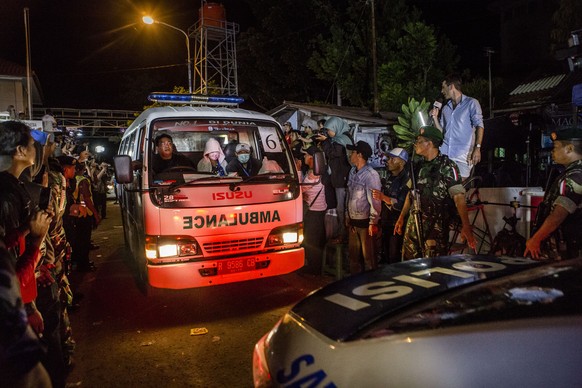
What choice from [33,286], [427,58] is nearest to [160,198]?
[33,286]

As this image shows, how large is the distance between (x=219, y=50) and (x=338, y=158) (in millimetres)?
23178

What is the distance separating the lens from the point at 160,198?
16.4 feet

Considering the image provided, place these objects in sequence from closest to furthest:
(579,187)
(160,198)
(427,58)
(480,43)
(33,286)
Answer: (33,286)
(579,187)
(160,198)
(427,58)
(480,43)

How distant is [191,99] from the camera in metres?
6.86

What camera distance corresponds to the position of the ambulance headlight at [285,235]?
546 centimetres

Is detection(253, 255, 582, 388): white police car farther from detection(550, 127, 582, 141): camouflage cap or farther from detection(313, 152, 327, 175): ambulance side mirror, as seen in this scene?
detection(313, 152, 327, 175): ambulance side mirror

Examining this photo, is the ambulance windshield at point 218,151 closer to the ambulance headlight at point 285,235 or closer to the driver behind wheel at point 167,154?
the driver behind wheel at point 167,154

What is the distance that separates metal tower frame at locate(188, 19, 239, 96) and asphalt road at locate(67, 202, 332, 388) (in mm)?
21496

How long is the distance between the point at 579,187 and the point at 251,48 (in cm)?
2571

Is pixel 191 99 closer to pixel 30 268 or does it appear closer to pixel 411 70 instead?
pixel 30 268

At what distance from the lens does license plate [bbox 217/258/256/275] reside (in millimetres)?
5125

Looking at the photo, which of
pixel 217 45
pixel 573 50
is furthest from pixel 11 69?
pixel 573 50

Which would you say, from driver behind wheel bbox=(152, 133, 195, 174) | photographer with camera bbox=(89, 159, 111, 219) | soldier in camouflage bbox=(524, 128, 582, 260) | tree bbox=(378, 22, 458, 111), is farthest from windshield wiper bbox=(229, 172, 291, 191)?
tree bbox=(378, 22, 458, 111)

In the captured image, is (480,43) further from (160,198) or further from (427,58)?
(160,198)
